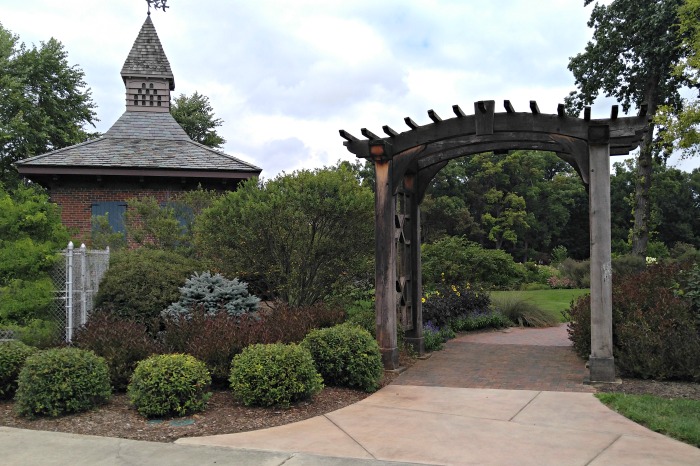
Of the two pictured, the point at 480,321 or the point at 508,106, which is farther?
the point at 480,321

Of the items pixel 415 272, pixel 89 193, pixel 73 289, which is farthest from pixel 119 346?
pixel 89 193

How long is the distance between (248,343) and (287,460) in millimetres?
2802

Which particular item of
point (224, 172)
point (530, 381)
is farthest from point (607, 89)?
point (530, 381)

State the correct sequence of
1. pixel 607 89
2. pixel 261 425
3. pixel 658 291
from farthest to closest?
pixel 607 89
pixel 658 291
pixel 261 425

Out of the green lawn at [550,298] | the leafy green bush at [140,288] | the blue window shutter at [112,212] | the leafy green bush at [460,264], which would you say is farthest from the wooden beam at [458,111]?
the blue window shutter at [112,212]

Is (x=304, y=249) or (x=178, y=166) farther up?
(x=178, y=166)

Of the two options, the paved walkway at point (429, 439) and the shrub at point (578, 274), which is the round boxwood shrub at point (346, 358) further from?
the shrub at point (578, 274)

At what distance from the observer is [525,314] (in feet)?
46.1

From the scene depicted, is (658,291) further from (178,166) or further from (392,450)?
(178,166)

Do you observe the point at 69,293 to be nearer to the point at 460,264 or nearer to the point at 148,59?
the point at 460,264

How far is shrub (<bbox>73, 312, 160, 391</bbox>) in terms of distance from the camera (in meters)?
7.19

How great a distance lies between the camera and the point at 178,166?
17.0 meters

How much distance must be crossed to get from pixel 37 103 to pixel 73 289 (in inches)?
912

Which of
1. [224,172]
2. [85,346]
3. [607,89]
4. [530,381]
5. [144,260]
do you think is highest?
[607,89]
